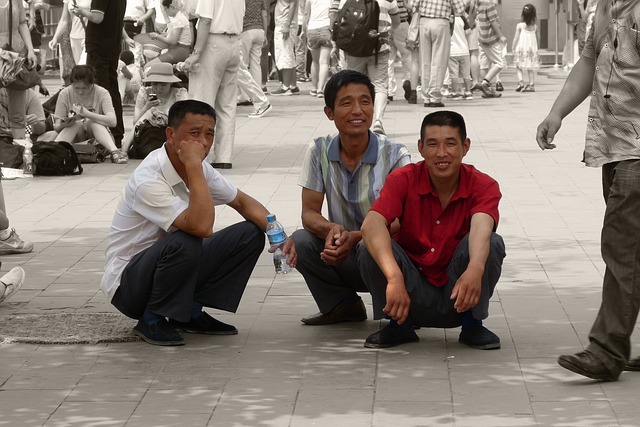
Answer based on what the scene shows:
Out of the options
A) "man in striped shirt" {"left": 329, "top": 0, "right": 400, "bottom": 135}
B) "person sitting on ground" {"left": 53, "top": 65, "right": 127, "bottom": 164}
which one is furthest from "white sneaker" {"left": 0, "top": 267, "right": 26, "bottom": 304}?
"man in striped shirt" {"left": 329, "top": 0, "right": 400, "bottom": 135}

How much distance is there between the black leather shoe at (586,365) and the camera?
5.53 metres

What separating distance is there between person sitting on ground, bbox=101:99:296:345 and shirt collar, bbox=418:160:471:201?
72cm

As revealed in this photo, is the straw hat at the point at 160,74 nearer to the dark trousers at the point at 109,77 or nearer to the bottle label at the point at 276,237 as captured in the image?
the dark trousers at the point at 109,77

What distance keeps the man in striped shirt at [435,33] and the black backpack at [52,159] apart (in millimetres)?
7267

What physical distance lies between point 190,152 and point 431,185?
43.7 inches

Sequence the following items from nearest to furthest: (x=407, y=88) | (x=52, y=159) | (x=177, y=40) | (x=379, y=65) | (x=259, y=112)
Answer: (x=52, y=159) < (x=379, y=65) < (x=177, y=40) < (x=259, y=112) < (x=407, y=88)

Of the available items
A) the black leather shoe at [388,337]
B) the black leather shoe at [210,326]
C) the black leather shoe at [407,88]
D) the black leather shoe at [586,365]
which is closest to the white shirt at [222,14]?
the black leather shoe at [210,326]

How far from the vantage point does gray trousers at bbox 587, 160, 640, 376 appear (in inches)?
217

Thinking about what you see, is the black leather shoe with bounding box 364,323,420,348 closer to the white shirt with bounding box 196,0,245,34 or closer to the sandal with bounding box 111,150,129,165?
the white shirt with bounding box 196,0,245,34

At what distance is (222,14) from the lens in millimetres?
12477

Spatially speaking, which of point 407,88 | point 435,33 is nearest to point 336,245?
point 435,33

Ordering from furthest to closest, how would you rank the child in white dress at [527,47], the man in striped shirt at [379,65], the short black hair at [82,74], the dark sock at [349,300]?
the child in white dress at [527,47], the man in striped shirt at [379,65], the short black hair at [82,74], the dark sock at [349,300]

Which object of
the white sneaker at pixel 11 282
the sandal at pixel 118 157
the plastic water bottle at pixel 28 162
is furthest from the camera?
the sandal at pixel 118 157

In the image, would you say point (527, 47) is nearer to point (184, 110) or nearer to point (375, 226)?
point (184, 110)
